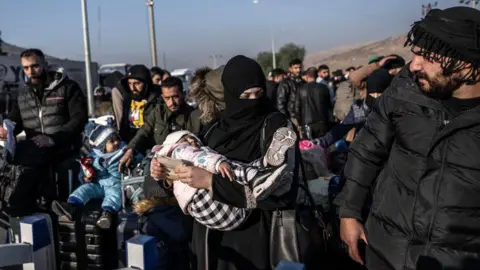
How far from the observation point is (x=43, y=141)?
4910 mm

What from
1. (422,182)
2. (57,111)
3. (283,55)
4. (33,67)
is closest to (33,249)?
(422,182)

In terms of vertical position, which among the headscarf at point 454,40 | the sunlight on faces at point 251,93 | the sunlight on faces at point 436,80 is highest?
the headscarf at point 454,40

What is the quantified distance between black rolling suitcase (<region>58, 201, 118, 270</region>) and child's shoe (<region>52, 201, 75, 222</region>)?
54mm

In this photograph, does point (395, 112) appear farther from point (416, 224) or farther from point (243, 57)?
point (243, 57)

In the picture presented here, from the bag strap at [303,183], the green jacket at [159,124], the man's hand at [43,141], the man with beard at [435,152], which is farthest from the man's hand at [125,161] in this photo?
the man with beard at [435,152]

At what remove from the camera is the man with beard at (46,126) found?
492cm

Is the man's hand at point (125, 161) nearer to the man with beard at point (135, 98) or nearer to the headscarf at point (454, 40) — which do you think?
the man with beard at point (135, 98)

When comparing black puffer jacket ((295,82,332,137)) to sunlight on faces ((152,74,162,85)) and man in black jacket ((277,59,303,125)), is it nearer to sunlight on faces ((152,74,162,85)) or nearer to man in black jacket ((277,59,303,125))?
man in black jacket ((277,59,303,125))

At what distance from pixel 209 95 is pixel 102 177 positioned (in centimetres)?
183

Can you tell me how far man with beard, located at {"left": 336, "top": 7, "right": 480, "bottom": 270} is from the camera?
6.90 ft

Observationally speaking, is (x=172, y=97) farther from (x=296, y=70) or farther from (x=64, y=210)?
(x=296, y=70)

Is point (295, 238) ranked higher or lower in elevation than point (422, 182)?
lower

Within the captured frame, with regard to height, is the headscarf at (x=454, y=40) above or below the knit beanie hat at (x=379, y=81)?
above

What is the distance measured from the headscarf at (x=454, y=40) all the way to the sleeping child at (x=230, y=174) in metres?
0.78
